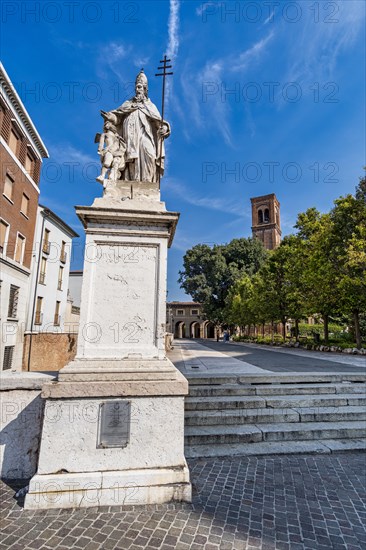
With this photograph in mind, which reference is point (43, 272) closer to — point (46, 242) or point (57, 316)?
point (46, 242)

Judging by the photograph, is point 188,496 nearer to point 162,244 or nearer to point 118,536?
point 118,536

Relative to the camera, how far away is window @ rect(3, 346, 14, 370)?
1759cm

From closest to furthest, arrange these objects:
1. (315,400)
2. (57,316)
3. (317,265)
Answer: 1. (315,400)
2. (317,265)
3. (57,316)

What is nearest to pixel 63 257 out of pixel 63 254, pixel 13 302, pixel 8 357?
pixel 63 254

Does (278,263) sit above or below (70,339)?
above

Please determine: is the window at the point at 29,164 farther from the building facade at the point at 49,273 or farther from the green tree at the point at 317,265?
the green tree at the point at 317,265

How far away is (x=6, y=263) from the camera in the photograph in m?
17.3

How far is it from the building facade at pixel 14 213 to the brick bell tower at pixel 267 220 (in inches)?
2218

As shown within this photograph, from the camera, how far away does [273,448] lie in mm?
4242

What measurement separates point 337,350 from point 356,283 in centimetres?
473

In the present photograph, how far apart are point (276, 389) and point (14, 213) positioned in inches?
731

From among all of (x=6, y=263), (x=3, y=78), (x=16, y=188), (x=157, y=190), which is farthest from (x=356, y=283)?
(x=3, y=78)

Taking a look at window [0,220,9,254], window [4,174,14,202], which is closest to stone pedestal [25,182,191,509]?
window [0,220,9,254]

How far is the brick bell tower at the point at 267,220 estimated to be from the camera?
69.9 meters
